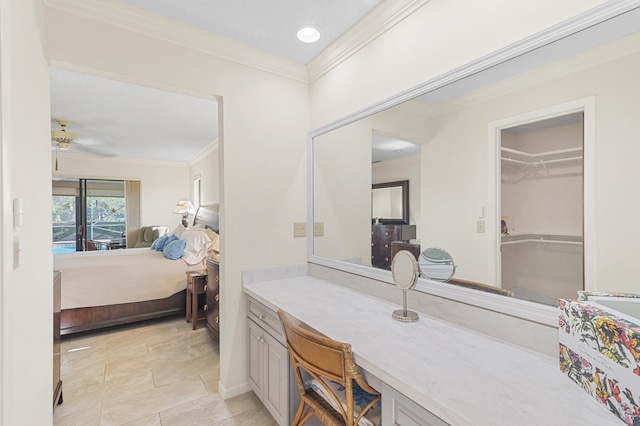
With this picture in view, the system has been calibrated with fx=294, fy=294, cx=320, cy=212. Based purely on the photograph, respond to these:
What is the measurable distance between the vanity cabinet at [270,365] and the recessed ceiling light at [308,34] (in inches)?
68.8

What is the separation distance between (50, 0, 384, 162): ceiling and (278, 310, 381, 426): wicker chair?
65.9 inches

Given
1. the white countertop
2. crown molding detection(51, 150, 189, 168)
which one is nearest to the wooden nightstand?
the white countertop

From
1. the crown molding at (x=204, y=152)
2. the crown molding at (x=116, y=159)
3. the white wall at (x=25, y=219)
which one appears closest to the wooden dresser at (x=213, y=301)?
the white wall at (x=25, y=219)

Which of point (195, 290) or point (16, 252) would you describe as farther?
point (195, 290)

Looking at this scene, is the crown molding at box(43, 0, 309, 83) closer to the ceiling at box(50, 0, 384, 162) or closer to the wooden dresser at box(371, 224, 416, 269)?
the ceiling at box(50, 0, 384, 162)

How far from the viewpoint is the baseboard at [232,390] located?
2037 mm

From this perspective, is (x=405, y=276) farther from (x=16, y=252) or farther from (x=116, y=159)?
(x=116, y=159)

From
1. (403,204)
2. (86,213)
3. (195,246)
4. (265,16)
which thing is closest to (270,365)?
(403,204)

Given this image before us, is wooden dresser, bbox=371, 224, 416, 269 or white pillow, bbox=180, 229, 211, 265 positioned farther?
white pillow, bbox=180, 229, 211, 265

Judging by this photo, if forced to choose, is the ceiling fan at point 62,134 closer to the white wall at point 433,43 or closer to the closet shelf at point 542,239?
the white wall at point 433,43

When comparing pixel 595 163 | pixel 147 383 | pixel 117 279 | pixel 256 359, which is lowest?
pixel 147 383

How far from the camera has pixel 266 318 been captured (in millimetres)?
1792

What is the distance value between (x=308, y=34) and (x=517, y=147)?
1434 millimetres

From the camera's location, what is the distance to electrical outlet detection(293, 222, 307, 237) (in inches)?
91.9
